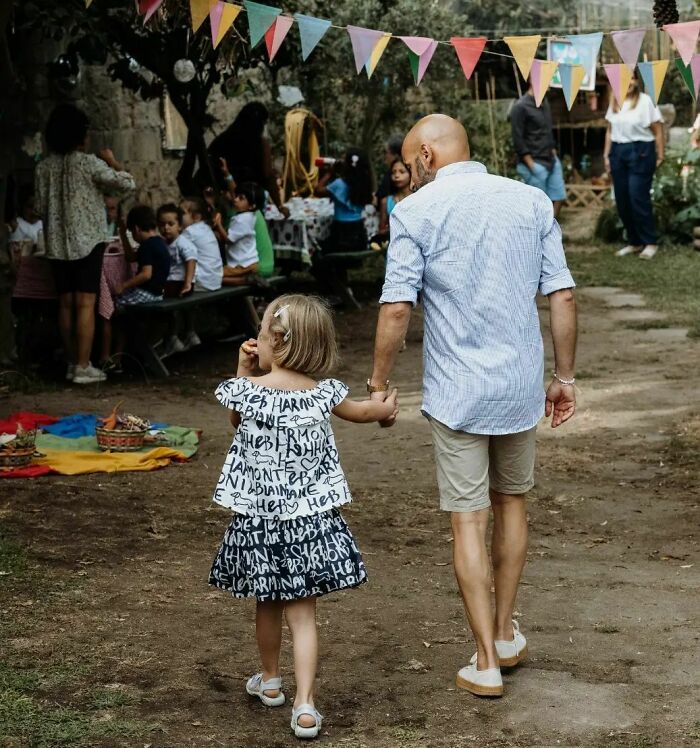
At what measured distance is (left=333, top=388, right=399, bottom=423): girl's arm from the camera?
11.5 ft

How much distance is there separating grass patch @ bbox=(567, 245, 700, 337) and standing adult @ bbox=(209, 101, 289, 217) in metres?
3.30

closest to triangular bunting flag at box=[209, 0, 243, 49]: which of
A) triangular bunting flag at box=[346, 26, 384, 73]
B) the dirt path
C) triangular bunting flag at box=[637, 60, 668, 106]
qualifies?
triangular bunting flag at box=[346, 26, 384, 73]

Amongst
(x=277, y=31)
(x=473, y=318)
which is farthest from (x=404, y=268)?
(x=277, y=31)

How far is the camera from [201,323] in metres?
10.4

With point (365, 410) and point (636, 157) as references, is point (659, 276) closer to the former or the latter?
point (636, 157)

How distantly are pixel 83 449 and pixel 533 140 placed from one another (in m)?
8.01

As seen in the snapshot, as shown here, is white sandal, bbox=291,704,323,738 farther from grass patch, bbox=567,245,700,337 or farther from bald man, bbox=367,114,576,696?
grass patch, bbox=567,245,700,337

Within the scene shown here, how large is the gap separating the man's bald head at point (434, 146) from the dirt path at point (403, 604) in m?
1.46

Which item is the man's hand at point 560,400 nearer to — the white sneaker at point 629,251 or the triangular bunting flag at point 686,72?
the triangular bunting flag at point 686,72

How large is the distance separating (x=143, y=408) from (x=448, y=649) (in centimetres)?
419

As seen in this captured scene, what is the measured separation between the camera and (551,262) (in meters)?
3.69

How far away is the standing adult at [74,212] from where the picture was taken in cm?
816

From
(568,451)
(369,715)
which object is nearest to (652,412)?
(568,451)

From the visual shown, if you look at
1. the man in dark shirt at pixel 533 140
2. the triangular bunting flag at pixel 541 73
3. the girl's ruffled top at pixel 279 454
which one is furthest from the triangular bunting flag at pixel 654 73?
the man in dark shirt at pixel 533 140
